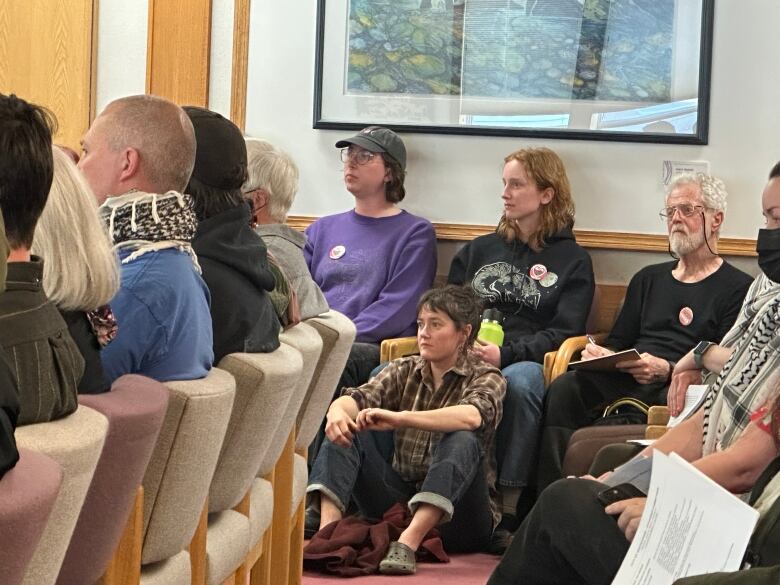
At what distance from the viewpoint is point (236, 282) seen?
280 centimetres

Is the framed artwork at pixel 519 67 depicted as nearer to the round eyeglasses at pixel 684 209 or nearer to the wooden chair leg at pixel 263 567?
the round eyeglasses at pixel 684 209

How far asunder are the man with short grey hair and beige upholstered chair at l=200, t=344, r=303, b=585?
0.28 feet

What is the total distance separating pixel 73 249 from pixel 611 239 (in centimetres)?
371

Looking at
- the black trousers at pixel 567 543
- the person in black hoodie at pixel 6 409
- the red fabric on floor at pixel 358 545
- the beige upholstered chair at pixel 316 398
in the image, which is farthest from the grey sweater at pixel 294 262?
the person in black hoodie at pixel 6 409

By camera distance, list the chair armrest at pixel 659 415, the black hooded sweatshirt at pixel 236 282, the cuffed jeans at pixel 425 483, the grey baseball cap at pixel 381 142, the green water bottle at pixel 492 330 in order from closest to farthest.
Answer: the black hooded sweatshirt at pixel 236 282 < the chair armrest at pixel 659 415 < the cuffed jeans at pixel 425 483 < the green water bottle at pixel 492 330 < the grey baseball cap at pixel 381 142

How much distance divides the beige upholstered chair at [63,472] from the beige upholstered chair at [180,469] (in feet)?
1.72

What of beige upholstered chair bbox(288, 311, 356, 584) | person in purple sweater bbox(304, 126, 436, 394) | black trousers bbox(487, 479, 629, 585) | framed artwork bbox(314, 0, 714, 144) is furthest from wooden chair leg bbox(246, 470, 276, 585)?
framed artwork bbox(314, 0, 714, 144)

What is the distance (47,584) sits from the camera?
1.47 metres

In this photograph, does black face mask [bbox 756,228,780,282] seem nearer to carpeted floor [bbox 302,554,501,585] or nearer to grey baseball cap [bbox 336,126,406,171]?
carpeted floor [bbox 302,554,501,585]

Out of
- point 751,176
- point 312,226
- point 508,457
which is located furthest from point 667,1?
point 508,457

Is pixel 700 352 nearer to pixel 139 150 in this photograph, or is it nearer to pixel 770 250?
pixel 770 250

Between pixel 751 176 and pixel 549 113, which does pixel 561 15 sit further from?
pixel 751 176

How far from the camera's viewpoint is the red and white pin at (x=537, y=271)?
5117 millimetres

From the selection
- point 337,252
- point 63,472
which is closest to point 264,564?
point 63,472
